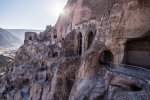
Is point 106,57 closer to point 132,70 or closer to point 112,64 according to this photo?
point 112,64

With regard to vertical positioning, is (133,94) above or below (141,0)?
below

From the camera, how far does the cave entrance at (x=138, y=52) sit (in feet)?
62.1

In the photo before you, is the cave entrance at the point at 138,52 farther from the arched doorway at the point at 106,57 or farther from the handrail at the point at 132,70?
the handrail at the point at 132,70

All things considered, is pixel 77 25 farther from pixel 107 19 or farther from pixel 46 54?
pixel 107 19

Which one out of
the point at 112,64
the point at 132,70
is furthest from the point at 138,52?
the point at 132,70

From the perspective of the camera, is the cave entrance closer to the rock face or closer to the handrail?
the rock face

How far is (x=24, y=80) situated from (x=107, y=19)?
2254 cm

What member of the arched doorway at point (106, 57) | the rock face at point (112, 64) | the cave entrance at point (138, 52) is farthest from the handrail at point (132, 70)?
the cave entrance at point (138, 52)

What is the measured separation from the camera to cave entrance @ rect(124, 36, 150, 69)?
18938 millimetres

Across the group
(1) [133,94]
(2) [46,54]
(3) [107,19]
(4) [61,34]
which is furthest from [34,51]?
(1) [133,94]

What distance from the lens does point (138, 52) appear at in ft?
64.9

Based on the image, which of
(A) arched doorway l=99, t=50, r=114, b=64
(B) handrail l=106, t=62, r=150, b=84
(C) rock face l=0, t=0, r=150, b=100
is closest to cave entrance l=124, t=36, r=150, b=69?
(C) rock face l=0, t=0, r=150, b=100

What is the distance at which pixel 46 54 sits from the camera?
38.2 meters

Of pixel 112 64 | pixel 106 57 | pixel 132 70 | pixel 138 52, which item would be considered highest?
pixel 138 52
